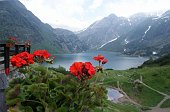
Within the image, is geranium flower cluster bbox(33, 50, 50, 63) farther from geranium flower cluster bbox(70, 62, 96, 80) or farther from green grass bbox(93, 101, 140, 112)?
green grass bbox(93, 101, 140, 112)

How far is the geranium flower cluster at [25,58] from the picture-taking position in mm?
7078

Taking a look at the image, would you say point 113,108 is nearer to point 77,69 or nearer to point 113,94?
point 77,69

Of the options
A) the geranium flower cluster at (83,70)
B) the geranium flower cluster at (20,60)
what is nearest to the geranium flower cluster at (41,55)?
the geranium flower cluster at (20,60)

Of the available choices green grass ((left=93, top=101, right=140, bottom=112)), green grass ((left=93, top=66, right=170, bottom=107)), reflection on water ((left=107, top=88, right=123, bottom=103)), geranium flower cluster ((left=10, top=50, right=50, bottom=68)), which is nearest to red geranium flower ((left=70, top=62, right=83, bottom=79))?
geranium flower cluster ((left=10, top=50, right=50, bottom=68))

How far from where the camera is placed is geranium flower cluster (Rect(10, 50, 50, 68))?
7078 millimetres

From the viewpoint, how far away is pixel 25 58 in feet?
24.3

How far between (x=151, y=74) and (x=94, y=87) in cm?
7135

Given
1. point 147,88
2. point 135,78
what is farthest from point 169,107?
point 135,78

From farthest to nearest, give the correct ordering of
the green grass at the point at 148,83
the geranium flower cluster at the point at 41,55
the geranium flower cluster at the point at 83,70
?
the green grass at the point at 148,83, the geranium flower cluster at the point at 41,55, the geranium flower cluster at the point at 83,70

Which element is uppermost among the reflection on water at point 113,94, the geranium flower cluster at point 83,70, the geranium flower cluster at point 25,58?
the geranium flower cluster at point 25,58

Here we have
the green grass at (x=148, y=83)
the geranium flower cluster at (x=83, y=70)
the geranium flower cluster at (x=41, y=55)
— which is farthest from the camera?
the green grass at (x=148, y=83)

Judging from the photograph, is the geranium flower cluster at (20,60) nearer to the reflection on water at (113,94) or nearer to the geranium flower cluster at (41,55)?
the geranium flower cluster at (41,55)

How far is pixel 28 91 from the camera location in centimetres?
717

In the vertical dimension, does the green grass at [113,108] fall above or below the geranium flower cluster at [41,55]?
below
